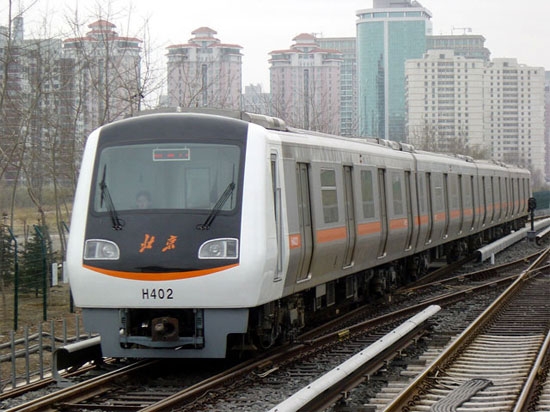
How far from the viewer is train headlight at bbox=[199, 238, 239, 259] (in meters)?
10.1

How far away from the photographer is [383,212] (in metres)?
16.3

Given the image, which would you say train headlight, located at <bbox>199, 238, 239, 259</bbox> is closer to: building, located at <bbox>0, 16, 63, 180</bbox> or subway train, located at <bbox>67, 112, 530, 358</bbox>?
subway train, located at <bbox>67, 112, 530, 358</bbox>

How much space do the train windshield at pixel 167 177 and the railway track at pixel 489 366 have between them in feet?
8.59

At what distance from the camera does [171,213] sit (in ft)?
33.8

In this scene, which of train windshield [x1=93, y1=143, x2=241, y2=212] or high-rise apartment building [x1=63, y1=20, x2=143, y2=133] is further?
high-rise apartment building [x1=63, y1=20, x2=143, y2=133]

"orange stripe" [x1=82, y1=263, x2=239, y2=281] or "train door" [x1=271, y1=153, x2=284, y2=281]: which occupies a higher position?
"train door" [x1=271, y1=153, x2=284, y2=281]

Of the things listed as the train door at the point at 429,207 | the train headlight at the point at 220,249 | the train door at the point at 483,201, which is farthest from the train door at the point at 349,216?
the train door at the point at 483,201

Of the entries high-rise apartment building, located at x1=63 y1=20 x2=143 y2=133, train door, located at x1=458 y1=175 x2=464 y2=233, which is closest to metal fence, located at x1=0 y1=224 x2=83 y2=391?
high-rise apartment building, located at x1=63 y1=20 x2=143 y2=133

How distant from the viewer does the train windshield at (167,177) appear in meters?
10.4

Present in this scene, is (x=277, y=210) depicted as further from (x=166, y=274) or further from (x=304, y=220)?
(x=166, y=274)

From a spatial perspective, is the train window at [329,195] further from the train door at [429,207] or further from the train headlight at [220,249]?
the train door at [429,207]

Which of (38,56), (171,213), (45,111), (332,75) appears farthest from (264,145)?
(332,75)

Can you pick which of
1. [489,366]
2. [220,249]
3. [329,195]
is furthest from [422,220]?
[220,249]

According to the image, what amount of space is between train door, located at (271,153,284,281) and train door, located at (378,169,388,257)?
5389 millimetres
